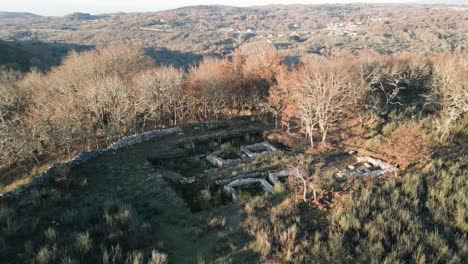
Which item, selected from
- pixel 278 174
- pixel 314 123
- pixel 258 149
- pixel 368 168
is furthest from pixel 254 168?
pixel 368 168


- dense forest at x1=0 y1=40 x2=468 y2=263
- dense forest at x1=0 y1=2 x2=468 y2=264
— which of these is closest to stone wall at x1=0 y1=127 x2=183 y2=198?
dense forest at x1=0 y1=2 x2=468 y2=264

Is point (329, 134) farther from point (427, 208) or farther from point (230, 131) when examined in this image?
point (427, 208)

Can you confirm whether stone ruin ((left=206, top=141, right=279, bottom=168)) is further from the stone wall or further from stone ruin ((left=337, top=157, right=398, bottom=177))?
the stone wall

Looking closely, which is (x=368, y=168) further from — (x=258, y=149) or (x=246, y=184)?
(x=258, y=149)

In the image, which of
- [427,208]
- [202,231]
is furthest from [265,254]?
[427,208]

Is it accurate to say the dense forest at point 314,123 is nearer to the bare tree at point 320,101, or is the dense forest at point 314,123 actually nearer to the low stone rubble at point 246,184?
the bare tree at point 320,101
